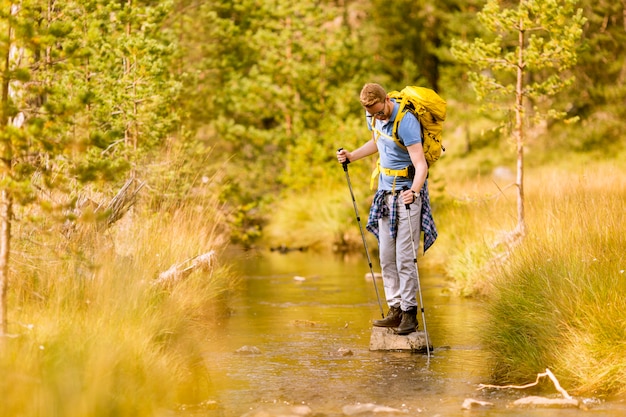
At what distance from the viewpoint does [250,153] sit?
1049 inches

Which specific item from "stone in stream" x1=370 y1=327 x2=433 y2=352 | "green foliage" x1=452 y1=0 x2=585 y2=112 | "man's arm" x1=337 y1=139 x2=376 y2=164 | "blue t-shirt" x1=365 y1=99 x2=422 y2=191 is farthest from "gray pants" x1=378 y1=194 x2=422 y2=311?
"green foliage" x1=452 y1=0 x2=585 y2=112

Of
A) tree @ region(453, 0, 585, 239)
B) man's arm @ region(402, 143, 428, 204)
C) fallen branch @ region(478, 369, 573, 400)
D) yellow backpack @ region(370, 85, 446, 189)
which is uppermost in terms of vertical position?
tree @ region(453, 0, 585, 239)

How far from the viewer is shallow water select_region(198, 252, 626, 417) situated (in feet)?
22.8

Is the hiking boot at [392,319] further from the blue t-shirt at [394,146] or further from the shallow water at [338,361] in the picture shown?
the blue t-shirt at [394,146]

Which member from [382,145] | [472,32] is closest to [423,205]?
[382,145]

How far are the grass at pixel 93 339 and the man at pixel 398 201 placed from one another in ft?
6.21

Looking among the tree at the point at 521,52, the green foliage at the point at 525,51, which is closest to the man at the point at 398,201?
the tree at the point at 521,52

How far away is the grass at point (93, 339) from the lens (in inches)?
231

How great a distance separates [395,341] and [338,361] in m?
0.69

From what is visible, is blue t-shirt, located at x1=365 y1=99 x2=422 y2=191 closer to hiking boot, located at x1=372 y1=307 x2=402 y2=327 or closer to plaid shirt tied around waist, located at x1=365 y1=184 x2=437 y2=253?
plaid shirt tied around waist, located at x1=365 y1=184 x2=437 y2=253

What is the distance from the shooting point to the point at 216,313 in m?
11.1

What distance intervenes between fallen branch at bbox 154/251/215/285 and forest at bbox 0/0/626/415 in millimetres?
149

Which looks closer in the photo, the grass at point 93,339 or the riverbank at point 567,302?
the grass at point 93,339

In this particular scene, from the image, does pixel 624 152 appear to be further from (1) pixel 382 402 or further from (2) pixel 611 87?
(1) pixel 382 402
